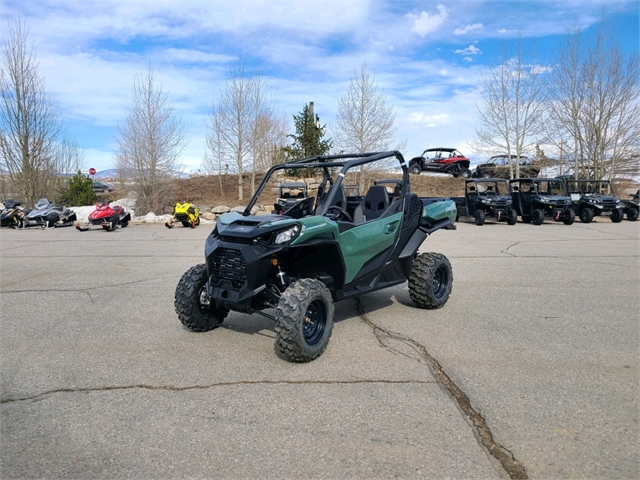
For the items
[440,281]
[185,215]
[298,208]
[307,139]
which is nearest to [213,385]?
[298,208]

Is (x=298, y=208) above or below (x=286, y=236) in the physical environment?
above

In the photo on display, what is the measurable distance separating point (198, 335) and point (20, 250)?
409 inches

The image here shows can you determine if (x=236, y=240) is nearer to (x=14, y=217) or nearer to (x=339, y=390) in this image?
(x=339, y=390)

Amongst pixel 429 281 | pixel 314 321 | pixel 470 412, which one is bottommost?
pixel 470 412

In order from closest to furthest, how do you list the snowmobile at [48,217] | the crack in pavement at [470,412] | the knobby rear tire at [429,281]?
the crack in pavement at [470,412], the knobby rear tire at [429,281], the snowmobile at [48,217]

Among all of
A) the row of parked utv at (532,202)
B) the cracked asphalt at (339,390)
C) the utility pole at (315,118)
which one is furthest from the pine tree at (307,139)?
the cracked asphalt at (339,390)

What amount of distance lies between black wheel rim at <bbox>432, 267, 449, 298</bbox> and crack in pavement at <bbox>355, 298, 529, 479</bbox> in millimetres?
1397

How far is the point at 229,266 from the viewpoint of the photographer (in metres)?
4.95

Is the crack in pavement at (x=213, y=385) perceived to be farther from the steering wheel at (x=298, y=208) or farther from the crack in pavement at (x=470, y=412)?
the steering wheel at (x=298, y=208)

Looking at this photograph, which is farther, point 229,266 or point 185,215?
point 185,215

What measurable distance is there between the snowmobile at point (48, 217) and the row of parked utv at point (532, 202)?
1715 centimetres

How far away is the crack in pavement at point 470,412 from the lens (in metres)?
3.03

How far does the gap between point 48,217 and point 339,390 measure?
21388 millimetres

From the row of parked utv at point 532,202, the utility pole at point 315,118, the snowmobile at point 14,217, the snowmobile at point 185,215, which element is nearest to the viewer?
the snowmobile at point 185,215
